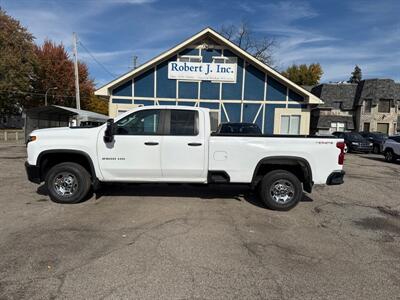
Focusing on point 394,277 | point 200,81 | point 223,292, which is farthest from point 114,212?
point 200,81

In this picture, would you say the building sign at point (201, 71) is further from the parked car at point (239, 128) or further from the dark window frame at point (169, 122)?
the dark window frame at point (169, 122)

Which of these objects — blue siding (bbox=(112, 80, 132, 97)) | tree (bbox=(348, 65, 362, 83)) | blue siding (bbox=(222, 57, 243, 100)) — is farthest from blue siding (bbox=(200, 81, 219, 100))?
tree (bbox=(348, 65, 362, 83))

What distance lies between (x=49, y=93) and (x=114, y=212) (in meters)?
54.1

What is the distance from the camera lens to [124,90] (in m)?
18.6

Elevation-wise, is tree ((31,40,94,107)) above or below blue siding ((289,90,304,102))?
above

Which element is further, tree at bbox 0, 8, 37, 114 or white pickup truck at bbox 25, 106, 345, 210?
tree at bbox 0, 8, 37, 114

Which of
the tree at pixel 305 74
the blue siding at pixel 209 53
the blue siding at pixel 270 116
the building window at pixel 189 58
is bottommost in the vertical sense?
the blue siding at pixel 270 116

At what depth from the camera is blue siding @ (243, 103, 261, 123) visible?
1891cm

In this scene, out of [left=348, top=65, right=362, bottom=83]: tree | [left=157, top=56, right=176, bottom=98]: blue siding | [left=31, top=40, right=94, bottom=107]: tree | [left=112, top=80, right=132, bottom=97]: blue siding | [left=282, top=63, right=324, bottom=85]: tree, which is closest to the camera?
[left=112, top=80, right=132, bottom=97]: blue siding

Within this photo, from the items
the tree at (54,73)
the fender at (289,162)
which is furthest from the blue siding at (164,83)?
the tree at (54,73)

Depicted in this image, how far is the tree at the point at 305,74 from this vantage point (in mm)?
74125

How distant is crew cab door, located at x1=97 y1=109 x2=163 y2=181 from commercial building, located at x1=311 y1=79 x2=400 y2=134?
1448 inches

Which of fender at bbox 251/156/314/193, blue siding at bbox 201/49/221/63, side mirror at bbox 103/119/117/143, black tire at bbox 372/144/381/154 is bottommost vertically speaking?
black tire at bbox 372/144/381/154

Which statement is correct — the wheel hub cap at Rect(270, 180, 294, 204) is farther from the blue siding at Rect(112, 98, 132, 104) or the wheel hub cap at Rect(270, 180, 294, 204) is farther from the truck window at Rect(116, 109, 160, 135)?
the blue siding at Rect(112, 98, 132, 104)
